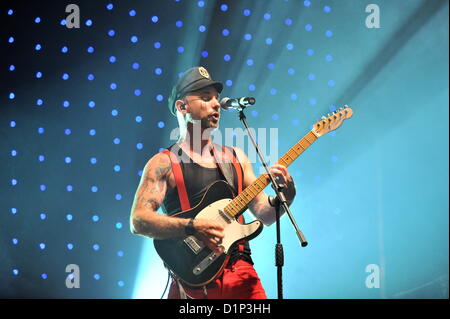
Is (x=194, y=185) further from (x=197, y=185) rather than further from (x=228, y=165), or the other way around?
(x=228, y=165)

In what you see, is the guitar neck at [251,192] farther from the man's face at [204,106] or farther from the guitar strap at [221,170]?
the man's face at [204,106]

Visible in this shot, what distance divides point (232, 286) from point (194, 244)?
35cm

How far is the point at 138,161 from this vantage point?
447cm

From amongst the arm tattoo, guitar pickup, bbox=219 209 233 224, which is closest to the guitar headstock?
guitar pickup, bbox=219 209 233 224

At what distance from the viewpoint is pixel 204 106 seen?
396cm

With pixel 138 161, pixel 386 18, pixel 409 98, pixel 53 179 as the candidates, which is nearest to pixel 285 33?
pixel 386 18

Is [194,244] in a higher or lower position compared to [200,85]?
lower

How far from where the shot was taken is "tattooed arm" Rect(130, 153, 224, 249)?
3.62 meters

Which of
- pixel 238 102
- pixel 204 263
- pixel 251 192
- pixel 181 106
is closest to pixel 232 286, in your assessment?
pixel 204 263

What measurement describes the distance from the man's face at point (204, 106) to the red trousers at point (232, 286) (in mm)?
953

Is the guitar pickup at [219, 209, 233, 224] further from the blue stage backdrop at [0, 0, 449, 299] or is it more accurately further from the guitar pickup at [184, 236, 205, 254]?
the blue stage backdrop at [0, 0, 449, 299]

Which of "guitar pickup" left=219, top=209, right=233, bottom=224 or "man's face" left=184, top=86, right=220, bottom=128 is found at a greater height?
"man's face" left=184, top=86, right=220, bottom=128

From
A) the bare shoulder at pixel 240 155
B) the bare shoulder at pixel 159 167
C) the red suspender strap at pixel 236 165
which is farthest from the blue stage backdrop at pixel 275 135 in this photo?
the bare shoulder at pixel 159 167

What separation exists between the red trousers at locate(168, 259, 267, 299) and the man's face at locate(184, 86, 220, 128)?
0.95 meters
